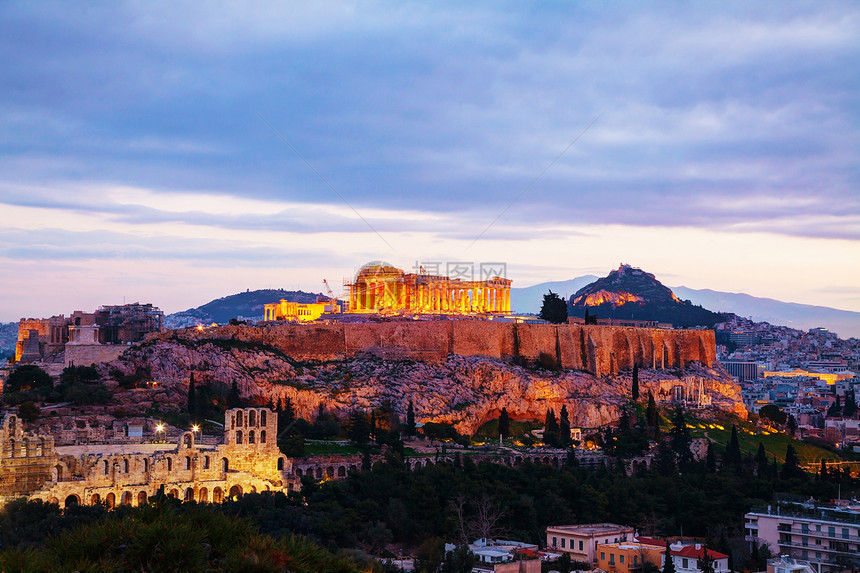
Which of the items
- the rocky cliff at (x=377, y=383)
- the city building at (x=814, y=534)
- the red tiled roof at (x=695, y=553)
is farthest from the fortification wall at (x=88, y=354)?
the city building at (x=814, y=534)

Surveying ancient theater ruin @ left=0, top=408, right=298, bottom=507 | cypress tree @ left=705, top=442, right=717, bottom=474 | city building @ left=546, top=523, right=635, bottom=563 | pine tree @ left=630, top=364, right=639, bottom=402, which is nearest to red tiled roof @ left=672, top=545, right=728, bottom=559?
city building @ left=546, top=523, right=635, bottom=563

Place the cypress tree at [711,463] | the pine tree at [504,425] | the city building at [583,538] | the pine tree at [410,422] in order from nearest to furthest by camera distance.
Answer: the city building at [583,538] < the cypress tree at [711,463] < the pine tree at [410,422] < the pine tree at [504,425]

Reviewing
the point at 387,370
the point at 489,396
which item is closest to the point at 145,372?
→ the point at 387,370

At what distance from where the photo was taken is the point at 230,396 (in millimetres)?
65312

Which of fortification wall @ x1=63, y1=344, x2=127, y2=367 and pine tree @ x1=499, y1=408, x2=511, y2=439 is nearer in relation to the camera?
fortification wall @ x1=63, y1=344, x2=127, y2=367

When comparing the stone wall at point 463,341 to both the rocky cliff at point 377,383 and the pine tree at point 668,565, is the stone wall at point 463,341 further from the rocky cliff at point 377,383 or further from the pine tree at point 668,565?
the pine tree at point 668,565

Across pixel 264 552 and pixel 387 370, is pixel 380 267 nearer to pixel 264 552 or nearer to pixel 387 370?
pixel 387 370

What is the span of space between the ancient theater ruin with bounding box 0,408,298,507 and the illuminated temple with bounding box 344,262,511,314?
44.9m

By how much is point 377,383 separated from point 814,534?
33.3 m

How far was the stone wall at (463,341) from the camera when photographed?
78562 mm

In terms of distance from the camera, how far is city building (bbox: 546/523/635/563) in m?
44.6

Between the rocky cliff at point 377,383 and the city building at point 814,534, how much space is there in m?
27.1

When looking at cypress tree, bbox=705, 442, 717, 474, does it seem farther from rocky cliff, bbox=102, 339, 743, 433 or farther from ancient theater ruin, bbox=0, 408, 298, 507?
ancient theater ruin, bbox=0, 408, 298, 507

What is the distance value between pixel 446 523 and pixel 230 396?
2260 centimetres
